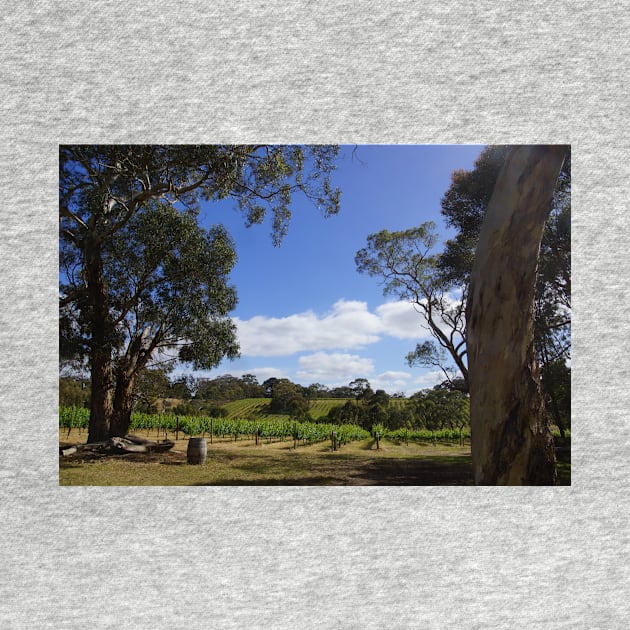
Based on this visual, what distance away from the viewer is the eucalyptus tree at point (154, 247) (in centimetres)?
310

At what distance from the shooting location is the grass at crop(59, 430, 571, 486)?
2834 millimetres

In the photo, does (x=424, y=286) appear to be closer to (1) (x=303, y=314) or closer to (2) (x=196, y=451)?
(1) (x=303, y=314)

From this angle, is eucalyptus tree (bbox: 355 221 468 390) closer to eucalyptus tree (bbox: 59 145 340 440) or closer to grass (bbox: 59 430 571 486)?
eucalyptus tree (bbox: 59 145 340 440)

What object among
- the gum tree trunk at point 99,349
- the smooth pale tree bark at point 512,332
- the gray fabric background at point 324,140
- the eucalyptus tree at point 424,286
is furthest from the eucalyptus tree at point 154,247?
the smooth pale tree bark at point 512,332

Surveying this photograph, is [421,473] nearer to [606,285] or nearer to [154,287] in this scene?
[606,285]

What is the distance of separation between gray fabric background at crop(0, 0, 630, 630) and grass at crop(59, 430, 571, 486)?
0.13 metres

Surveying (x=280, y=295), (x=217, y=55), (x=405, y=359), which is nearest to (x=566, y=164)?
(x=405, y=359)

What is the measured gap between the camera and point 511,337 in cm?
265

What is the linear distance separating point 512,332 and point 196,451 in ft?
7.11

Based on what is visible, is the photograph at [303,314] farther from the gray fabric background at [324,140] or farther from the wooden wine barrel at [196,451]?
the gray fabric background at [324,140]

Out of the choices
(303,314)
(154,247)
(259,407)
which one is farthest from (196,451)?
(154,247)

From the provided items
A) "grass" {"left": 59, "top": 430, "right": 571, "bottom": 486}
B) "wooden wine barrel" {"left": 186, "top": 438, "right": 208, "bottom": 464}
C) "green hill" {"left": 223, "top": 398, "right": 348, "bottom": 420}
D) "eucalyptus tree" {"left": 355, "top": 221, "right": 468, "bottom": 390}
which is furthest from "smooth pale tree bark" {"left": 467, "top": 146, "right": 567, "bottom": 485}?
"wooden wine barrel" {"left": 186, "top": 438, "right": 208, "bottom": 464}

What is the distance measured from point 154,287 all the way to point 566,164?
290 centimetres

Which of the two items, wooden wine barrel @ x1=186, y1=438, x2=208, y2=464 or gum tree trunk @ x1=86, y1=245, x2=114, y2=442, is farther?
gum tree trunk @ x1=86, y1=245, x2=114, y2=442
